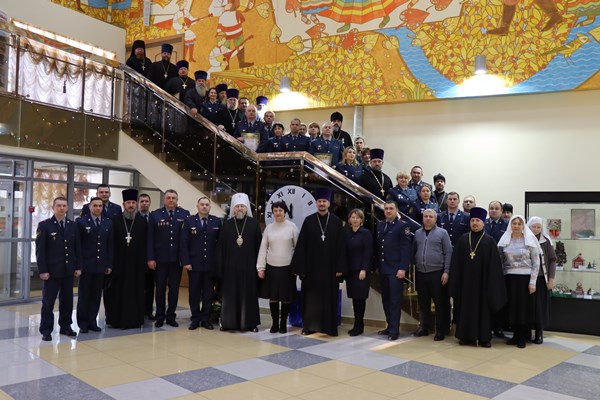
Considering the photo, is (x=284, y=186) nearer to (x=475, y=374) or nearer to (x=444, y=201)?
(x=444, y=201)

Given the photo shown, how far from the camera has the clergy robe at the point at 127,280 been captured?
6543mm

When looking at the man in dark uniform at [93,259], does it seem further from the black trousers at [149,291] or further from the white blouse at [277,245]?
the white blouse at [277,245]

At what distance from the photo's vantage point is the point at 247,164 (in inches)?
307

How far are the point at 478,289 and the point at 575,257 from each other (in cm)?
228

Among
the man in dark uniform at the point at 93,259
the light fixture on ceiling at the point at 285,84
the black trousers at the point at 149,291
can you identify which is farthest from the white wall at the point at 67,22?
the black trousers at the point at 149,291

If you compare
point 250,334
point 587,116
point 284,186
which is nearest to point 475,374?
point 250,334

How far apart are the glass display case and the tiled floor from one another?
59 cm

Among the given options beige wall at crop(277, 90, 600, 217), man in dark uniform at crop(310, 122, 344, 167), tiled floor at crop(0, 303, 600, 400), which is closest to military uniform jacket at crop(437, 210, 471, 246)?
tiled floor at crop(0, 303, 600, 400)

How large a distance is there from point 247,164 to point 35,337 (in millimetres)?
3431

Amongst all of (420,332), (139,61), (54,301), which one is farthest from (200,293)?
(139,61)

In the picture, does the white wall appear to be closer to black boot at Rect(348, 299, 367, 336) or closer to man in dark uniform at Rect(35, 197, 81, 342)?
man in dark uniform at Rect(35, 197, 81, 342)

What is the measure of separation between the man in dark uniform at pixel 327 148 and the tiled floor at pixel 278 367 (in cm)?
293

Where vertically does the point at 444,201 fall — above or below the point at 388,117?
below

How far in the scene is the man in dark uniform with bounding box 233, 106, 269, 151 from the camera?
8891mm
